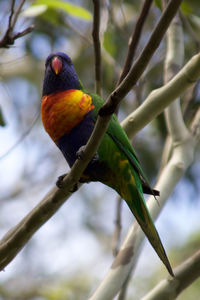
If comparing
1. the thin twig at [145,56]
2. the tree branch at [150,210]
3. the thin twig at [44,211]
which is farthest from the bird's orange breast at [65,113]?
the thin twig at [145,56]

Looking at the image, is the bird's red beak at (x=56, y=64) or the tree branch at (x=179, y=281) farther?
the bird's red beak at (x=56, y=64)

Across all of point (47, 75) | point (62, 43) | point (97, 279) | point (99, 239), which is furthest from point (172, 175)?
point (99, 239)

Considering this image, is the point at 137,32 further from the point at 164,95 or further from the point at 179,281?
the point at 179,281

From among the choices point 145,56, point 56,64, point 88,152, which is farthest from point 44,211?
point 56,64

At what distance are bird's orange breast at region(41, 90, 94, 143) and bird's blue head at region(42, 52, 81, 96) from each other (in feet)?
0.65

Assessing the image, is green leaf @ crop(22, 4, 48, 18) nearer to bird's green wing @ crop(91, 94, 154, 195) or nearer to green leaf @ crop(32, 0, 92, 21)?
green leaf @ crop(32, 0, 92, 21)

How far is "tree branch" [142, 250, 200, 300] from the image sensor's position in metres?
2.11

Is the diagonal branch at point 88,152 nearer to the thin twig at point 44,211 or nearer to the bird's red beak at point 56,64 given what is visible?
the thin twig at point 44,211

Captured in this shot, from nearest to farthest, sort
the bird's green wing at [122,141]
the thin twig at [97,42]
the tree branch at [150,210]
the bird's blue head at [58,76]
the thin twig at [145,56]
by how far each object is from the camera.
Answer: the thin twig at [145,56], the thin twig at [97,42], the tree branch at [150,210], the bird's green wing at [122,141], the bird's blue head at [58,76]

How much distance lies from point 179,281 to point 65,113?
113 centimetres

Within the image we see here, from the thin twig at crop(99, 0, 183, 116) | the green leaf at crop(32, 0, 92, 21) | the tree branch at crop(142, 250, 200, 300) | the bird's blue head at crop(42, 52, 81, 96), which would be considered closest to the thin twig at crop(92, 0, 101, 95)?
the bird's blue head at crop(42, 52, 81, 96)

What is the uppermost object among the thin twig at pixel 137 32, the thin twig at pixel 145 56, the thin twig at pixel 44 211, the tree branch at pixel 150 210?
the thin twig at pixel 145 56

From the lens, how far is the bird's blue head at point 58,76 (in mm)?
2918

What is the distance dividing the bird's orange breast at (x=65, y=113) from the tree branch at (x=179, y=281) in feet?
3.34
